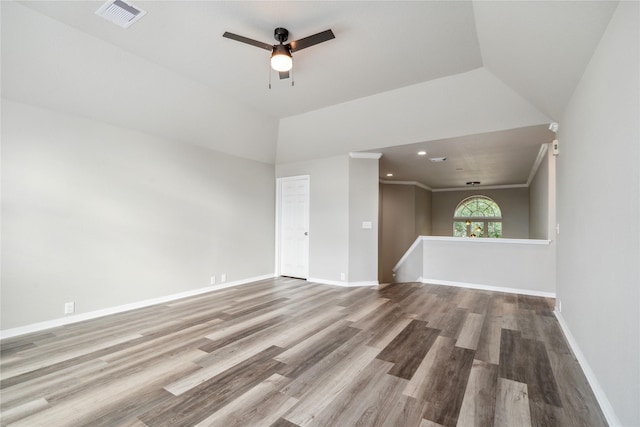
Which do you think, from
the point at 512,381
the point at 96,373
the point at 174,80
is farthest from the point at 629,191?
the point at 174,80

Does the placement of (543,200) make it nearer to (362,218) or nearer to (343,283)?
(362,218)

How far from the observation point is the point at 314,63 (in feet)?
10.7

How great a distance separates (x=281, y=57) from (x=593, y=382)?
3706 millimetres

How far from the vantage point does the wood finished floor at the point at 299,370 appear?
70.1 inches

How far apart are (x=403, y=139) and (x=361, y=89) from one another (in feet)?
3.98

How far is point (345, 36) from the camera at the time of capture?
110 inches

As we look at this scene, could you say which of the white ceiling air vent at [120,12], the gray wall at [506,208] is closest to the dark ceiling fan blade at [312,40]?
the white ceiling air vent at [120,12]

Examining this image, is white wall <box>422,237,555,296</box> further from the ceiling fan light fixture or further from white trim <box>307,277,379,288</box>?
the ceiling fan light fixture

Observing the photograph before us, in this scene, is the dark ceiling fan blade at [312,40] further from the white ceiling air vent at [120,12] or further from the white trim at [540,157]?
the white trim at [540,157]

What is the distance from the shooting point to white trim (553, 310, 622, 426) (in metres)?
1.67

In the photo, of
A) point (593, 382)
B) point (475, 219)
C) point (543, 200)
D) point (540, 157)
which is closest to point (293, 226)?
point (593, 382)

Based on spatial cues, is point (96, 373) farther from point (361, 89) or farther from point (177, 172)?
point (361, 89)

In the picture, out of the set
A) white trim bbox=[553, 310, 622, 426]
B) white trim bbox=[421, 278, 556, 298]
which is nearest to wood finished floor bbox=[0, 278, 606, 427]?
white trim bbox=[553, 310, 622, 426]

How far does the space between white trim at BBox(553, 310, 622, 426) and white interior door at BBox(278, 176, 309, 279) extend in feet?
13.7
